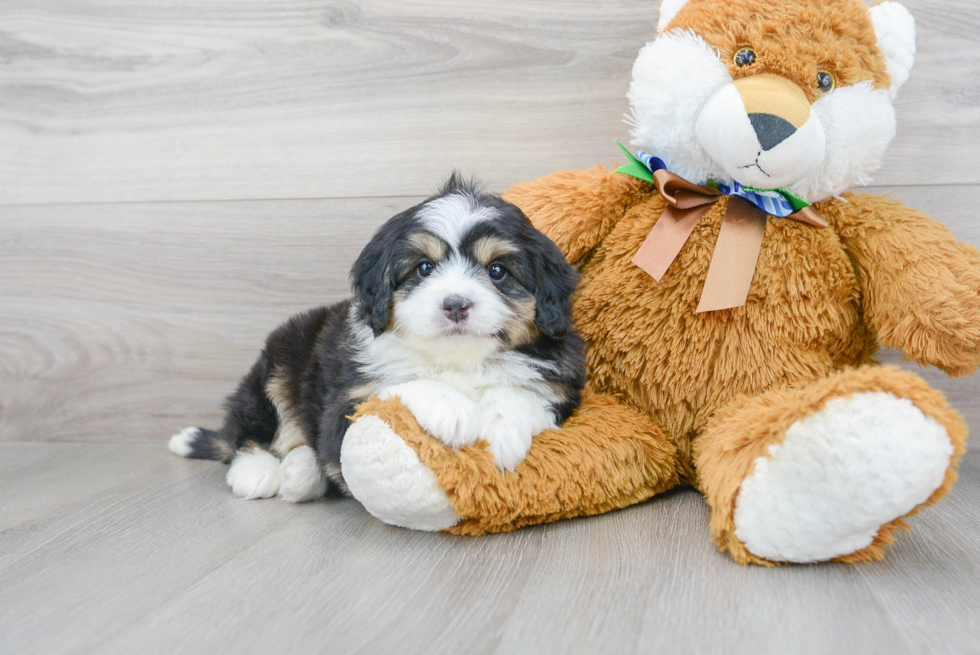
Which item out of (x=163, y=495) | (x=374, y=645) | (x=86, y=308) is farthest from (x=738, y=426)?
(x=86, y=308)

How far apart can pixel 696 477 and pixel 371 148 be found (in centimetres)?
140

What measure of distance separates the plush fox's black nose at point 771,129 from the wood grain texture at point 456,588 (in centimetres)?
81

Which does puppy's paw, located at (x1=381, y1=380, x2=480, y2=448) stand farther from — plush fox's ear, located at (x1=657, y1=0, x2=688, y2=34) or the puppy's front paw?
plush fox's ear, located at (x1=657, y1=0, x2=688, y2=34)

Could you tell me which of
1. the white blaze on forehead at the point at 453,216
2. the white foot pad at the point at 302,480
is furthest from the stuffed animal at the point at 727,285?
the white foot pad at the point at 302,480

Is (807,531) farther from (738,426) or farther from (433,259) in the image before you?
(433,259)

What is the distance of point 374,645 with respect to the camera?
109 cm

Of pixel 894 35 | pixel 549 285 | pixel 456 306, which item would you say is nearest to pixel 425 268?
pixel 456 306

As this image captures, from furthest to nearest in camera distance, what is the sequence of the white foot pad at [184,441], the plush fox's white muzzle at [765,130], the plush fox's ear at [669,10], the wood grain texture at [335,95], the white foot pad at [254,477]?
the white foot pad at [184,441]
the wood grain texture at [335,95]
the white foot pad at [254,477]
the plush fox's ear at [669,10]
the plush fox's white muzzle at [765,130]

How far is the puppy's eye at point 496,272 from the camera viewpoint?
1.61 metres

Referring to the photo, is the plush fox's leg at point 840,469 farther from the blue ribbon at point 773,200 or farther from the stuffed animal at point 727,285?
the blue ribbon at point 773,200

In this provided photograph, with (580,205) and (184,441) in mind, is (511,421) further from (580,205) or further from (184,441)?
(184,441)

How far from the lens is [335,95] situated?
239 centimetres

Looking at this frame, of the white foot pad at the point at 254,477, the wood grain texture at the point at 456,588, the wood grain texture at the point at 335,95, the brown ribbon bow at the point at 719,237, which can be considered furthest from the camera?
the wood grain texture at the point at 335,95

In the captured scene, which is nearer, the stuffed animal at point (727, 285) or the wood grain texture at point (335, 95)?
the stuffed animal at point (727, 285)
